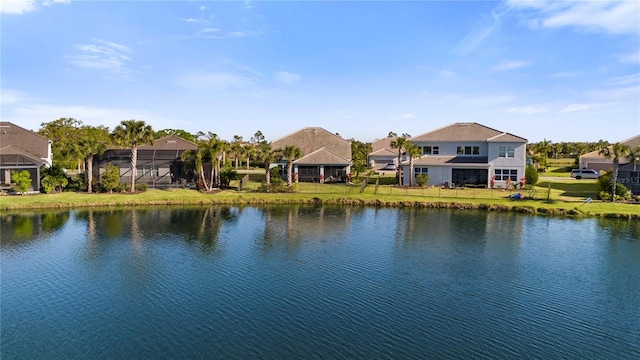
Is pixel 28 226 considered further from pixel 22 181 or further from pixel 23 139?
pixel 23 139

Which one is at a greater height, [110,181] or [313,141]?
[313,141]

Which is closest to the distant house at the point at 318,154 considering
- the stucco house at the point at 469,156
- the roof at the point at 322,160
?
the roof at the point at 322,160

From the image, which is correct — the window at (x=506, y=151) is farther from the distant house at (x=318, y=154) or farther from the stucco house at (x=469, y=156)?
the distant house at (x=318, y=154)

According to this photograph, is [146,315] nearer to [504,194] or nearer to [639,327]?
[639,327]

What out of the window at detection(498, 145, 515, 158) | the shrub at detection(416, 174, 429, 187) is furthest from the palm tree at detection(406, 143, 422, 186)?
the window at detection(498, 145, 515, 158)

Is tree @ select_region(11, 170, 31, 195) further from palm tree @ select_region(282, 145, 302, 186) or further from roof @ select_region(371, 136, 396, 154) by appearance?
roof @ select_region(371, 136, 396, 154)

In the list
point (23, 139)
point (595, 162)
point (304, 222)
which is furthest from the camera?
point (595, 162)

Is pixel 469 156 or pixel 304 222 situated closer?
pixel 304 222

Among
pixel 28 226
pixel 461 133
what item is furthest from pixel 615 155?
pixel 28 226
